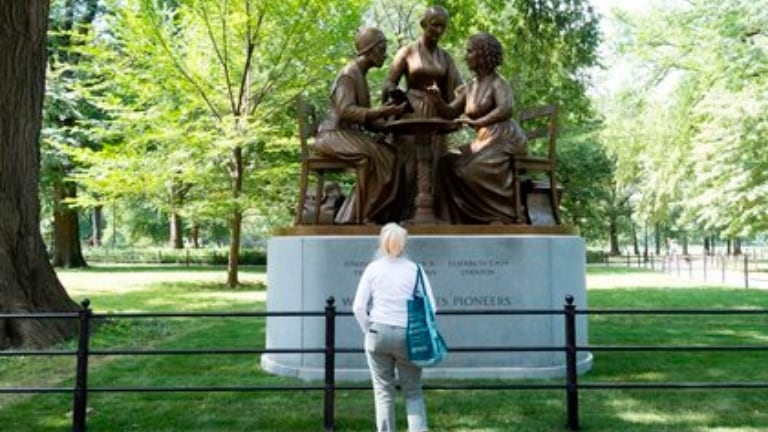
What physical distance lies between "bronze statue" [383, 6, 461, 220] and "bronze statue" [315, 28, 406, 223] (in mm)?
252

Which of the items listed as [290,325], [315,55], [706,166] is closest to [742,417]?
[290,325]

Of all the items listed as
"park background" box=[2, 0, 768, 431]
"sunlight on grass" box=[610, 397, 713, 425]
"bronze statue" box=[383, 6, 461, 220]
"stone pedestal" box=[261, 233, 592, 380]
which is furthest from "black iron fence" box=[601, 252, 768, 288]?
"sunlight on grass" box=[610, 397, 713, 425]

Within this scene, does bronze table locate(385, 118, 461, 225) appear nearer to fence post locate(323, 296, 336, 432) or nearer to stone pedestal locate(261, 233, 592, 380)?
stone pedestal locate(261, 233, 592, 380)

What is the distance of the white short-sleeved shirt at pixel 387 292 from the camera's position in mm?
5824

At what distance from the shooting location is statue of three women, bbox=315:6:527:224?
32.4 ft

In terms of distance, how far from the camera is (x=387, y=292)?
5.83 meters

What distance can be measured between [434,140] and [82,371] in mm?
5201

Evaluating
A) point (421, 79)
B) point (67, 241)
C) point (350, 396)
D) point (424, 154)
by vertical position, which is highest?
point (421, 79)

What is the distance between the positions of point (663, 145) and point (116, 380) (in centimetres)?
3108

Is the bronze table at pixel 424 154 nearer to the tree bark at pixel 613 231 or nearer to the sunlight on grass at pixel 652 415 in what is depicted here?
the sunlight on grass at pixel 652 415

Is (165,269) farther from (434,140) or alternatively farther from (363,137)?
(434,140)

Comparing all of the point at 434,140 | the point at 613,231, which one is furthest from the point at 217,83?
the point at 613,231

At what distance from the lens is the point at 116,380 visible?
955cm

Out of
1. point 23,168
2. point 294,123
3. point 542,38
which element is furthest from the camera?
point 294,123
